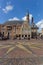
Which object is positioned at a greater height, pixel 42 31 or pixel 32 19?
pixel 32 19

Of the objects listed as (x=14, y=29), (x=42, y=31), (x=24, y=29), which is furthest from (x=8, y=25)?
(x=42, y=31)

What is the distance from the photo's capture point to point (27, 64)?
32.3ft

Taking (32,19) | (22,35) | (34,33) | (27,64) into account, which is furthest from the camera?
(32,19)

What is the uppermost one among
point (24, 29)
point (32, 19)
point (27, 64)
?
point (32, 19)

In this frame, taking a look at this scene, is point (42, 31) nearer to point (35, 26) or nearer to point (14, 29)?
point (35, 26)

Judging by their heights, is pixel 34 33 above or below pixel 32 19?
below

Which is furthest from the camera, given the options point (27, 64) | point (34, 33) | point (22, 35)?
point (34, 33)

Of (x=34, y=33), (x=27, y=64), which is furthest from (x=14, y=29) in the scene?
(x=27, y=64)

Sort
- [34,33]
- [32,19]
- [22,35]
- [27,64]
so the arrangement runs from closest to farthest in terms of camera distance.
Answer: [27,64] < [22,35] < [34,33] < [32,19]

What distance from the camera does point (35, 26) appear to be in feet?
254

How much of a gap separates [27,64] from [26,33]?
196 ft

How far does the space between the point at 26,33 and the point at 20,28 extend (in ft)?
13.0

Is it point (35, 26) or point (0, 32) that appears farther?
point (35, 26)

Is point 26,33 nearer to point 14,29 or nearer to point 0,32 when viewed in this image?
point 14,29
